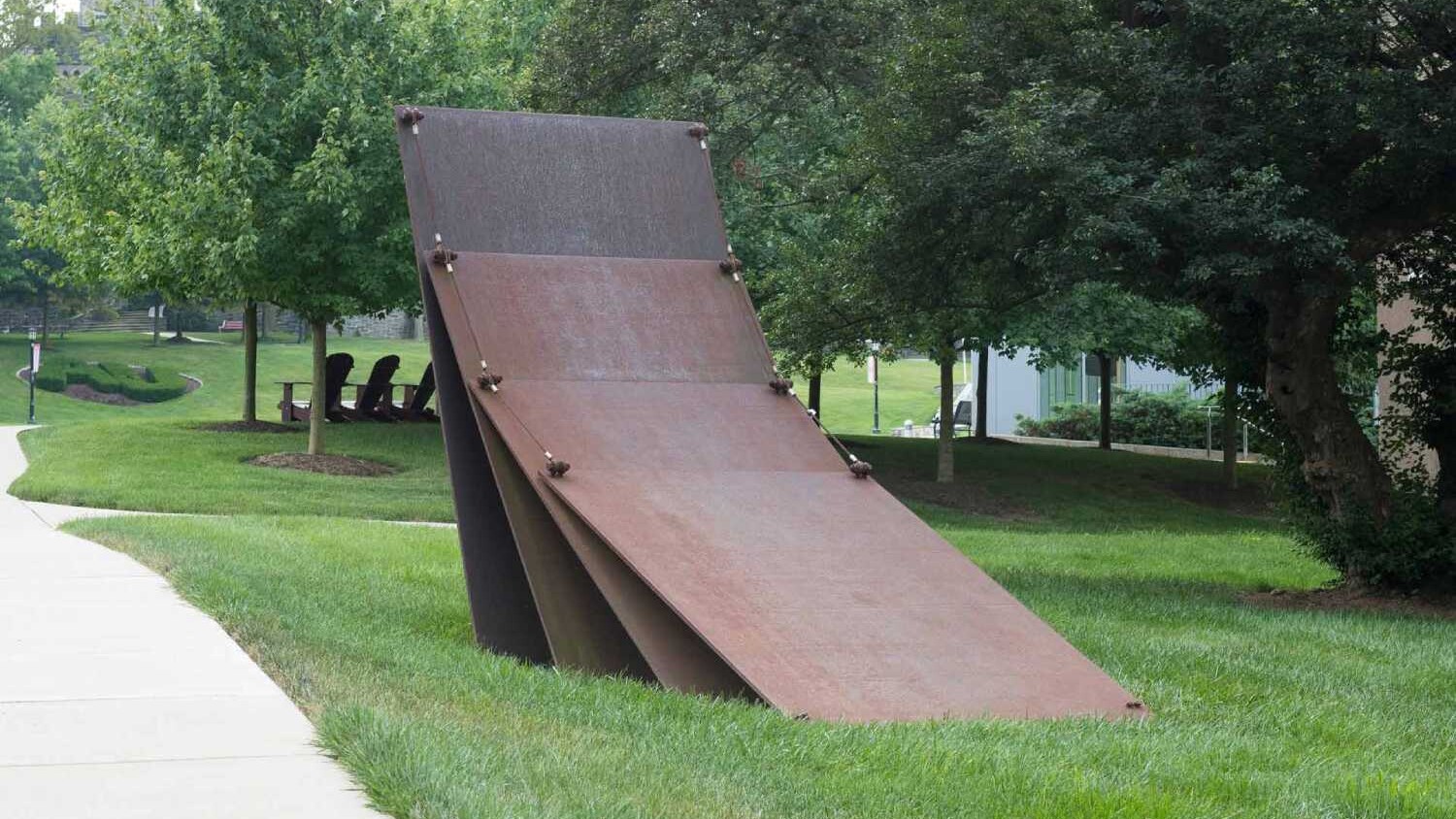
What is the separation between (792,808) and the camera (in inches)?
194

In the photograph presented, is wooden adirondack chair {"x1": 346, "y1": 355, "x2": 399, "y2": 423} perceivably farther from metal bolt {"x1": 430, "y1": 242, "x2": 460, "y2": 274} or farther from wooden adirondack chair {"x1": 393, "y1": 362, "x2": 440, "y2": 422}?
metal bolt {"x1": 430, "y1": 242, "x2": 460, "y2": 274}

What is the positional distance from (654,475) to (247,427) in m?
21.8

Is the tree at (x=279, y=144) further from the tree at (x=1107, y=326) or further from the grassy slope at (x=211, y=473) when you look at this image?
the tree at (x=1107, y=326)

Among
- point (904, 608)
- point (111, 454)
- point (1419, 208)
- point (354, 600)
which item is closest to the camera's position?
point (904, 608)

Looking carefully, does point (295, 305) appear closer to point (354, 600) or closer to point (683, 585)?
point (354, 600)

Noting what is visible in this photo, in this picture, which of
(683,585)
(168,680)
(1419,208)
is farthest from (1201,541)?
(168,680)

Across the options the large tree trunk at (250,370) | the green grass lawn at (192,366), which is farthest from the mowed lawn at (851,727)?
the green grass lawn at (192,366)

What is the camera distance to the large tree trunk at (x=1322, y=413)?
12547 mm

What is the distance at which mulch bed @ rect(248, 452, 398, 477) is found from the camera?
22.7 m

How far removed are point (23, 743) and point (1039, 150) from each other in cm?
756

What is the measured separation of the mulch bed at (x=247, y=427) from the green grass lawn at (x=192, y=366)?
45.9 ft


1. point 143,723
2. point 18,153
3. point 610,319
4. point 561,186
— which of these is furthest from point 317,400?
point 18,153

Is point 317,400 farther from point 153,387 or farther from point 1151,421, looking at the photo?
point 153,387

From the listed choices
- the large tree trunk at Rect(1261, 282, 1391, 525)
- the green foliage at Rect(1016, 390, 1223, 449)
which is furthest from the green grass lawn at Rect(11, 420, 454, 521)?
the green foliage at Rect(1016, 390, 1223, 449)
